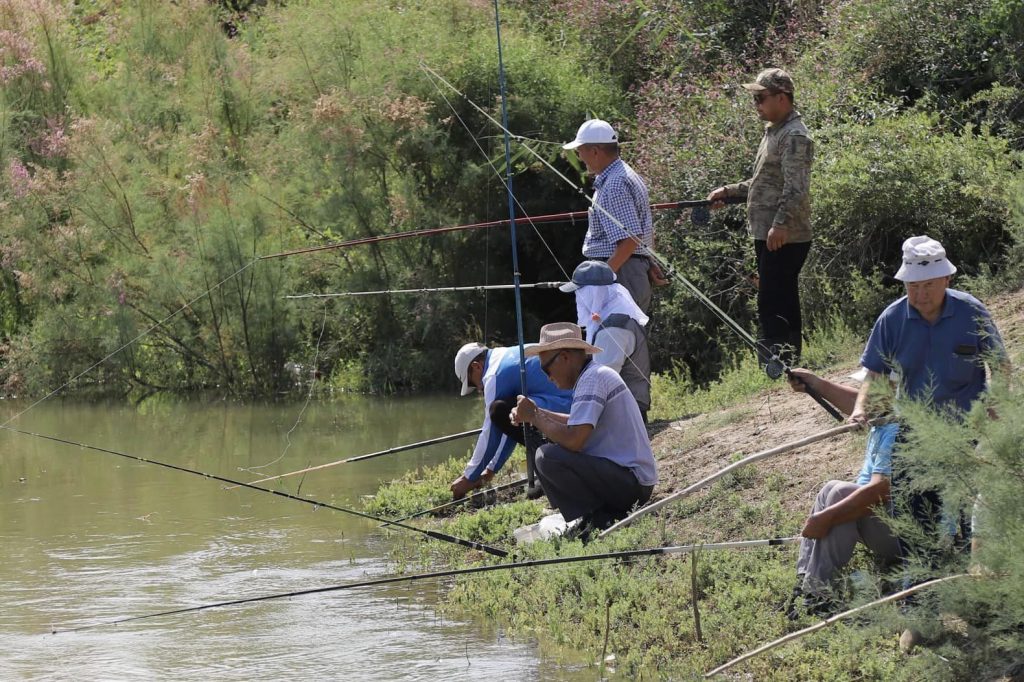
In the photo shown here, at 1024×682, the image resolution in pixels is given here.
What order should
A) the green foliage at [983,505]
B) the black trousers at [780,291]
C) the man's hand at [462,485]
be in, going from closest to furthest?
the green foliage at [983,505] → the man's hand at [462,485] → the black trousers at [780,291]

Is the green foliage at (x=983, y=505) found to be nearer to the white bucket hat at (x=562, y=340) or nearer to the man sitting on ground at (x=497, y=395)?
the white bucket hat at (x=562, y=340)

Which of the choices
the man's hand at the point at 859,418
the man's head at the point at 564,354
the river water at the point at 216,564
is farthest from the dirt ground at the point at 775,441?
the river water at the point at 216,564

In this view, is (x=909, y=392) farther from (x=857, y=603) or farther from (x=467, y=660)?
(x=467, y=660)

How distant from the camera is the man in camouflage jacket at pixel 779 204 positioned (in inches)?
344

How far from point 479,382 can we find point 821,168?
14.1 feet

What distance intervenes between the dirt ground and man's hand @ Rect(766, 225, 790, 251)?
972 mm

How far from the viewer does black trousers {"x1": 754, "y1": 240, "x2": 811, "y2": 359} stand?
9047mm

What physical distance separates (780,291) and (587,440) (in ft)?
8.34

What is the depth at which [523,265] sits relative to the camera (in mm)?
16781

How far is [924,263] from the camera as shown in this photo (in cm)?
549

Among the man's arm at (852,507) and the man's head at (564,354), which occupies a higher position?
the man's head at (564,354)

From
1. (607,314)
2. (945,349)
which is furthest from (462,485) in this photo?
(945,349)

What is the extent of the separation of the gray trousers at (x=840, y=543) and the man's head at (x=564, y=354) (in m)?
1.69

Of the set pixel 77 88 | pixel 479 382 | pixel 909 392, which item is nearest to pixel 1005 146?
pixel 479 382
